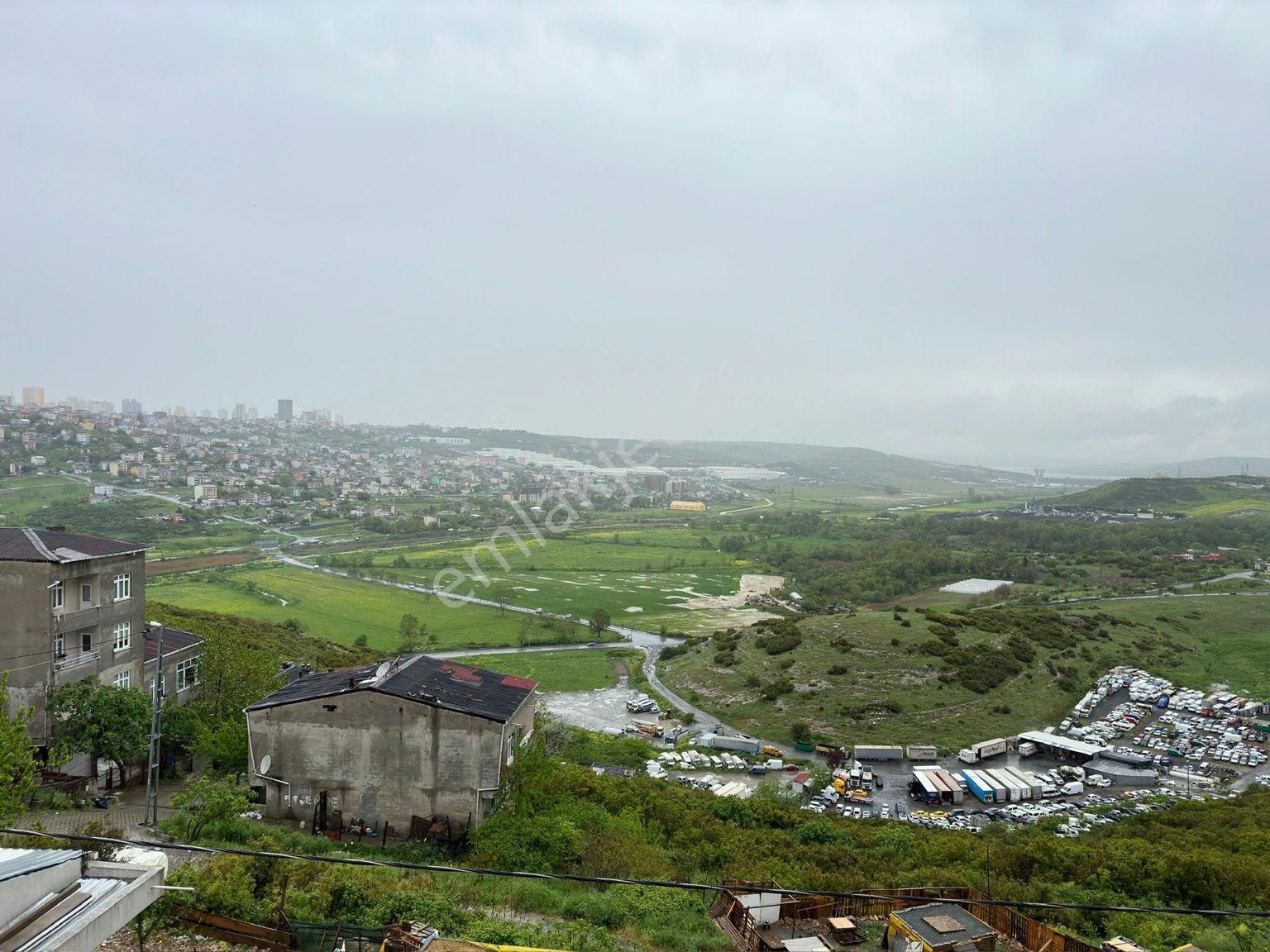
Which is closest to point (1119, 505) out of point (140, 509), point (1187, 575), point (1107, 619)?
point (1187, 575)

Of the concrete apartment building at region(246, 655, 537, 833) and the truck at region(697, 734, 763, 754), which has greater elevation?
the concrete apartment building at region(246, 655, 537, 833)

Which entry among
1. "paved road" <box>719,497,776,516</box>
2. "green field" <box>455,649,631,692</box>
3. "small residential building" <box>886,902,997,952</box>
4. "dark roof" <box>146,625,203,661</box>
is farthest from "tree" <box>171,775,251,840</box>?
"paved road" <box>719,497,776,516</box>

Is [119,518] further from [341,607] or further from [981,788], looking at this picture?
[981,788]

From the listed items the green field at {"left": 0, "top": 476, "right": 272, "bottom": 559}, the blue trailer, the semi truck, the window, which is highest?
the window

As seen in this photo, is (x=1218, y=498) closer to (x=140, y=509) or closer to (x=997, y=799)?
(x=997, y=799)

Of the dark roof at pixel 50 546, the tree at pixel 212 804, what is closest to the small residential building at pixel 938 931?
the tree at pixel 212 804

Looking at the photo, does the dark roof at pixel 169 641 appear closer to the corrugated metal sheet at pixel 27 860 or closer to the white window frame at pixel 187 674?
the white window frame at pixel 187 674

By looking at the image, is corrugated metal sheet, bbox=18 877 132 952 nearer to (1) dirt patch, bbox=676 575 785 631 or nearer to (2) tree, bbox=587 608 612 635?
(2) tree, bbox=587 608 612 635
